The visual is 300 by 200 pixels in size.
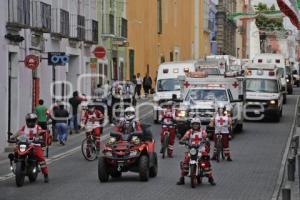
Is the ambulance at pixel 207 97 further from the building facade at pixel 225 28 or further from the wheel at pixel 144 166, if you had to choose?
the building facade at pixel 225 28

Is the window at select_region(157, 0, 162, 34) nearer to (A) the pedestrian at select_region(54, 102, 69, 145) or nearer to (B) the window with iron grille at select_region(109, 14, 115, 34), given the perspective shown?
(B) the window with iron grille at select_region(109, 14, 115, 34)

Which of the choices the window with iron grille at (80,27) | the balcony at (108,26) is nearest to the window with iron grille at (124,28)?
the balcony at (108,26)

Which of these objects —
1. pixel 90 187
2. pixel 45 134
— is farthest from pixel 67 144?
pixel 90 187

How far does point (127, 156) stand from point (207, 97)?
1316 cm

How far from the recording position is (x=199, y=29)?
87.4 m

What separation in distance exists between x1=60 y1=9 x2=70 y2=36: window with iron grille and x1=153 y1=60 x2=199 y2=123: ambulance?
4.72 metres

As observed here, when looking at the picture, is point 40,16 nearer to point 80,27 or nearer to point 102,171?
point 80,27

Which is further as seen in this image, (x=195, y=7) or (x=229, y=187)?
(x=195, y=7)

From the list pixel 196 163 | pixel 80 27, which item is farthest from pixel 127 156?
pixel 80 27

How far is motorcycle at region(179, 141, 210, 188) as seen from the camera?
18562 mm

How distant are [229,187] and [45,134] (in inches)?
186

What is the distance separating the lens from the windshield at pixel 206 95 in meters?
32.1

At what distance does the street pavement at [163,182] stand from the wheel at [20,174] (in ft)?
0.43

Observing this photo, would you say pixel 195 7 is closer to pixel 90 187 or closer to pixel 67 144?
pixel 67 144
